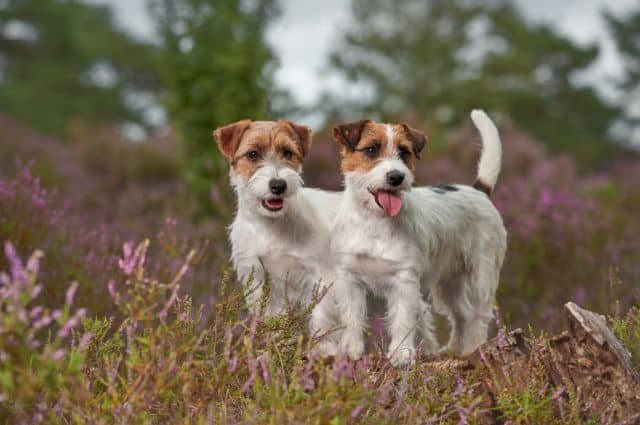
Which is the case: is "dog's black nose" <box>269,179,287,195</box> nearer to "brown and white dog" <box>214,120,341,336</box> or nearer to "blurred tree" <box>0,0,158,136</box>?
"brown and white dog" <box>214,120,341,336</box>

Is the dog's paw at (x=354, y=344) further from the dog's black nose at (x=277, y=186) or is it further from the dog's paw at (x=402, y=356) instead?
the dog's black nose at (x=277, y=186)

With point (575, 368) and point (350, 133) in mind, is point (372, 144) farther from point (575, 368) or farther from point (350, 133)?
point (575, 368)

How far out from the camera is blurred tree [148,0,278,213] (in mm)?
9367

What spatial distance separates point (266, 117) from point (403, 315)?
16.8 feet

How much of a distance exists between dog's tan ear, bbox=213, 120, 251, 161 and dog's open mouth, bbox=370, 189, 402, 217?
1017mm

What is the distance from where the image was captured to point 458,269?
5.14 m

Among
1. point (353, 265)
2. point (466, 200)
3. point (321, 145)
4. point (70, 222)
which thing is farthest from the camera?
point (321, 145)

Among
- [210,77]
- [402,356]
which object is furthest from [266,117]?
[402,356]

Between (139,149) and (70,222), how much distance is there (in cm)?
743

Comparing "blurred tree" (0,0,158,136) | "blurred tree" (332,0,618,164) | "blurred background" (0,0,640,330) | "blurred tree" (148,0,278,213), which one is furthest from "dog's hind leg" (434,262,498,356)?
"blurred tree" (0,0,158,136)

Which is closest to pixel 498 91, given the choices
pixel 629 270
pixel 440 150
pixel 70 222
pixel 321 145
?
pixel 440 150

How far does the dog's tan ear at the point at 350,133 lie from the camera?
4.17m

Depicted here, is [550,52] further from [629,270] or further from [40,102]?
[629,270]

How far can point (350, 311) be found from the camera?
4.29m
